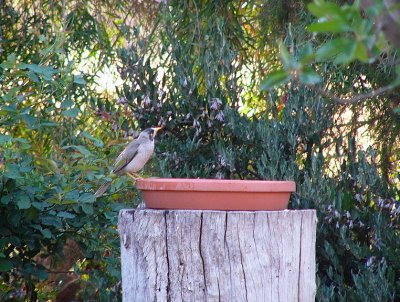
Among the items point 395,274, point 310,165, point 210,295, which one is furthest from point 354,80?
point 210,295

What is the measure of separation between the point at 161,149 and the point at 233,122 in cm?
55

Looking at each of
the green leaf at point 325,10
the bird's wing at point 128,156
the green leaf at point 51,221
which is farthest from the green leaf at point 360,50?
the green leaf at point 51,221

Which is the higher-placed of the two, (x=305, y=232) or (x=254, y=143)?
(x=254, y=143)

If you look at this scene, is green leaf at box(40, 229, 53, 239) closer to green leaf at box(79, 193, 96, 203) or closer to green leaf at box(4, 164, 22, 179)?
green leaf at box(79, 193, 96, 203)

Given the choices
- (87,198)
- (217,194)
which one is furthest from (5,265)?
(217,194)

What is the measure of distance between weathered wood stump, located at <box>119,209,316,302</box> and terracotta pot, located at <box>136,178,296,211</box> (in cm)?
9

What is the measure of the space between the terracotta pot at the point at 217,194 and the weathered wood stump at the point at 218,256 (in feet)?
0.31

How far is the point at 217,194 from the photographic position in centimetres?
249

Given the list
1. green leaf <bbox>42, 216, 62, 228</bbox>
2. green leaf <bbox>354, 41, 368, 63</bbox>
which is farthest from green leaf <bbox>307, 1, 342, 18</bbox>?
green leaf <bbox>42, 216, 62, 228</bbox>

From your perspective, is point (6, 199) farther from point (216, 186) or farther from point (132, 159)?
point (216, 186)

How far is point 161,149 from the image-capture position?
472cm

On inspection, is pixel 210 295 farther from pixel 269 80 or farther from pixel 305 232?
pixel 269 80

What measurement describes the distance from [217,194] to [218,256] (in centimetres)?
23

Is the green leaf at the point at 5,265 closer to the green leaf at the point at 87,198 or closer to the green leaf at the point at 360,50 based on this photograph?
the green leaf at the point at 87,198
